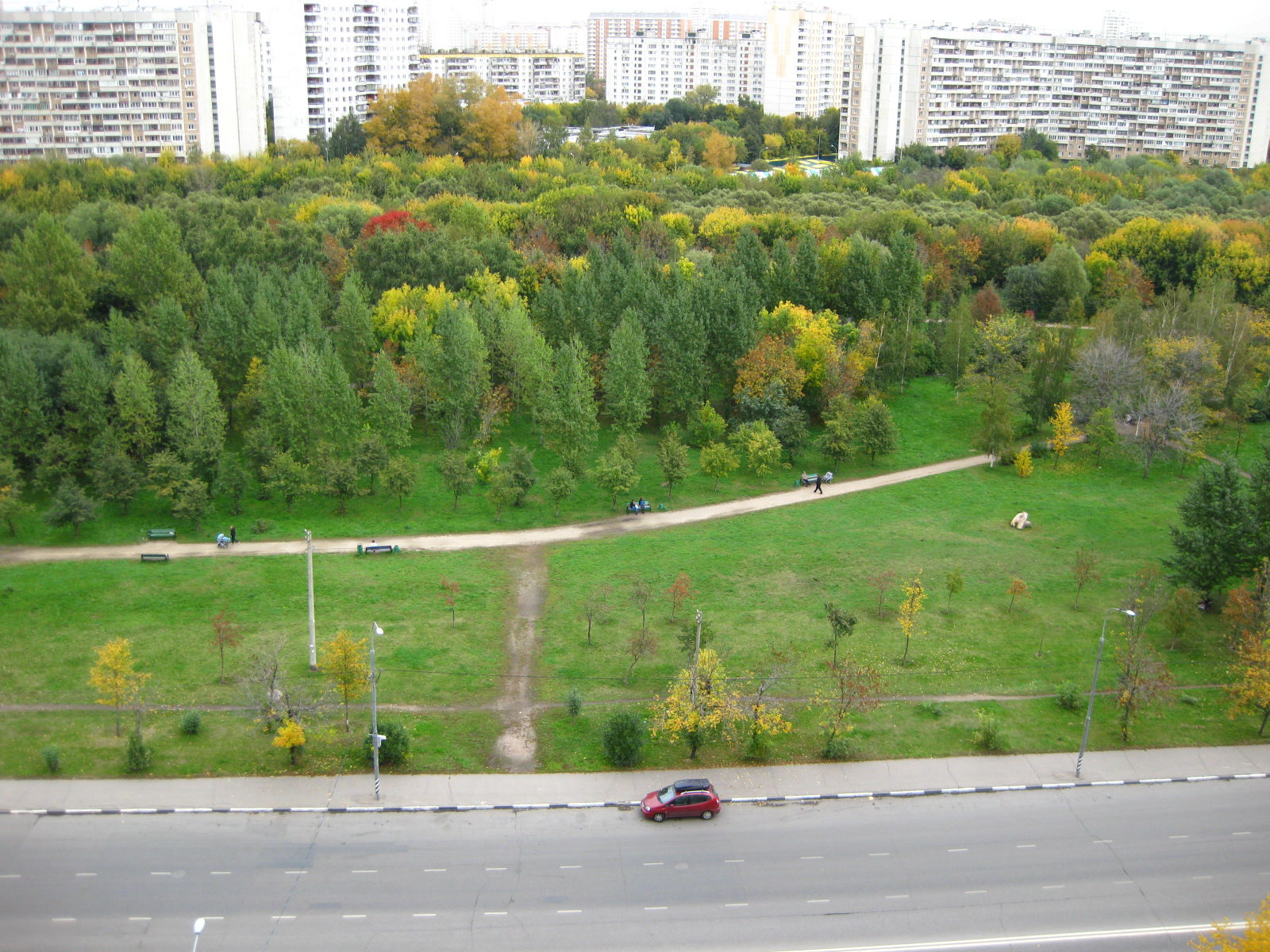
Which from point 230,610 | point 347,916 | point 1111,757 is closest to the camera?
point 347,916

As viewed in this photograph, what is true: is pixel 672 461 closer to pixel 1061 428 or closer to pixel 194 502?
pixel 194 502

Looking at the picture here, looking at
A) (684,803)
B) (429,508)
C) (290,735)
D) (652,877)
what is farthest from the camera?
(429,508)

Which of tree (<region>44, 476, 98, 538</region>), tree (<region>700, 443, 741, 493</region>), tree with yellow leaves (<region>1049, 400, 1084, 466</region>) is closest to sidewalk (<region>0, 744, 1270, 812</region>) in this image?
tree (<region>44, 476, 98, 538</region>)

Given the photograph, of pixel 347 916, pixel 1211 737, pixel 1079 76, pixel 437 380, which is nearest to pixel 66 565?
pixel 437 380

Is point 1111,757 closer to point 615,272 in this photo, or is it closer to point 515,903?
point 515,903

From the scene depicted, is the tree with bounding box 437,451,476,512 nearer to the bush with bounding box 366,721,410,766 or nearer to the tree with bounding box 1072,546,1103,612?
the bush with bounding box 366,721,410,766

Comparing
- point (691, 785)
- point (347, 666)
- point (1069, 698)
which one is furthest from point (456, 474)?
point (1069, 698)

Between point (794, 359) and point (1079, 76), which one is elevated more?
point (1079, 76)
